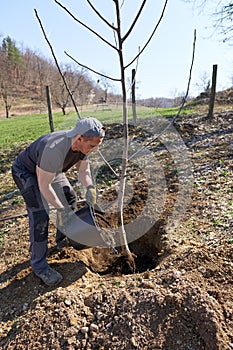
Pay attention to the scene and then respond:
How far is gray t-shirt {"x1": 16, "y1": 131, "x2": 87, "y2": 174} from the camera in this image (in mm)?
2139

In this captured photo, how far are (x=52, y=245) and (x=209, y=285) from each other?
1.75 meters

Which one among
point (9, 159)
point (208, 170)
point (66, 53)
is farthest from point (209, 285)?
point (9, 159)

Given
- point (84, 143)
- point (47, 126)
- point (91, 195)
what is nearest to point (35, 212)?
point (91, 195)

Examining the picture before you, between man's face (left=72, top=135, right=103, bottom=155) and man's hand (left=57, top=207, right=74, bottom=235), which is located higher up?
man's face (left=72, top=135, right=103, bottom=155)

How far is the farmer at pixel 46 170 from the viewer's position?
83.7 inches

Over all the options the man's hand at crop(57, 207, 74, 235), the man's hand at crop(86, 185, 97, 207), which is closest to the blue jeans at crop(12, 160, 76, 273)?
the man's hand at crop(57, 207, 74, 235)

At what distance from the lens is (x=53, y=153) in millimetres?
2135

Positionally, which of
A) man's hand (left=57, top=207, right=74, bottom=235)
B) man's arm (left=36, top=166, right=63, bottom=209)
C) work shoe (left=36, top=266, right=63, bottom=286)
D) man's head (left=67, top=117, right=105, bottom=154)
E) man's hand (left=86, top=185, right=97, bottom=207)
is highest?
man's head (left=67, top=117, right=105, bottom=154)

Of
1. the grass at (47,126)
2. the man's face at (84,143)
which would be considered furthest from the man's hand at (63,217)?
the grass at (47,126)

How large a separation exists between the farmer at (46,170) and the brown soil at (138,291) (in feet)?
1.01

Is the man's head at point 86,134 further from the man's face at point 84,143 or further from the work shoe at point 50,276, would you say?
the work shoe at point 50,276

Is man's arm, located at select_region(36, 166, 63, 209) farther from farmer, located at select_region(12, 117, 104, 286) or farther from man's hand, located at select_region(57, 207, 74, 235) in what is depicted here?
man's hand, located at select_region(57, 207, 74, 235)

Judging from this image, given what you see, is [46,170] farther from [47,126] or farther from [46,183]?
[47,126]

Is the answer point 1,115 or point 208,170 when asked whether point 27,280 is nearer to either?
point 208,170
